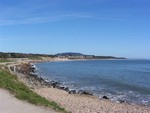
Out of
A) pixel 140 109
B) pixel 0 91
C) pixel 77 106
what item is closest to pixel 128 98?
pixel 140 109

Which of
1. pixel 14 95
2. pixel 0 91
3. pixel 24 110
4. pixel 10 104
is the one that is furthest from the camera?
pixel 0 91

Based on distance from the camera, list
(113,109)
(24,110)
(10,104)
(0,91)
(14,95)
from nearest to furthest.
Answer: (24,110), (10,104), (14,95), (0,91), (113,109)

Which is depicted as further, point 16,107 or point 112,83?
point 112,83

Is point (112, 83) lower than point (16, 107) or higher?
lower

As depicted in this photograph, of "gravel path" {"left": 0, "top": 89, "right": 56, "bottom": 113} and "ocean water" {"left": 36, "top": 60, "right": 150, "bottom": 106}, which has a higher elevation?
"gravel path" {"left": 0, "top": 89, "right": 56, "bottom": 113}

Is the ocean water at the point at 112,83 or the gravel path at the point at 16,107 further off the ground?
the gravel path at the point at 16,107

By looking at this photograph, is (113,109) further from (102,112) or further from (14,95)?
(14,95)

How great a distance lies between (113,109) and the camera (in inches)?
966

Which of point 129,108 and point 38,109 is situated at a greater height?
point 38,109

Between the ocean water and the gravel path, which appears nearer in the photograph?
the gravel path

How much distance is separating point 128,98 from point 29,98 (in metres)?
18.1

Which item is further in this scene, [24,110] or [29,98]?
[29,98]

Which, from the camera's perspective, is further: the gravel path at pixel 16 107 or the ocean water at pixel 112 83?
the ocean water at pixel 112 83

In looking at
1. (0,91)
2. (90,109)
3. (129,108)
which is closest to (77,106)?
(90,109)
